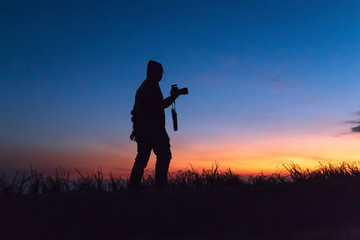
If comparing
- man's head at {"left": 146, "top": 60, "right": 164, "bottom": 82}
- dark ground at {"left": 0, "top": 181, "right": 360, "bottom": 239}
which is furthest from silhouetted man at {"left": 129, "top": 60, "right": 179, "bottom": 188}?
dark ground at {"left": 0, "top": 181, "right": 360, "bottom": 239}

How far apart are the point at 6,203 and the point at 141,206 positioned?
5.72ft

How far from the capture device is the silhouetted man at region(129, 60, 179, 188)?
6.08m

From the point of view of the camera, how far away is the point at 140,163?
19.8ft

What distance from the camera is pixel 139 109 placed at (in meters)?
6.36

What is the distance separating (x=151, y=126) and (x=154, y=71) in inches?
39.3

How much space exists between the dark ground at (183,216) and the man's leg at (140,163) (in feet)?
3.60

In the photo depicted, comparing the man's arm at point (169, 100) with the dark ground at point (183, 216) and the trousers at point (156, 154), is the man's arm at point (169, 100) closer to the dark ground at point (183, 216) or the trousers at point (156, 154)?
the trousers at point (156, 154)

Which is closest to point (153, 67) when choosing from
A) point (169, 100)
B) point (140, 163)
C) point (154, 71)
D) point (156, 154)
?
point (154, 71)

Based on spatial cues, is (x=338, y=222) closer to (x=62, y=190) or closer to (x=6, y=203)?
(x=6, y=203)

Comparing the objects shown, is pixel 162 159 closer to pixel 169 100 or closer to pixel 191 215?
pixel 169 100

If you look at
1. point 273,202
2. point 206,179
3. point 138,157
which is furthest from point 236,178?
point 273,202

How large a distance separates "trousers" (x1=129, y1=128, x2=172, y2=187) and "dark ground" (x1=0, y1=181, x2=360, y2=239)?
43.8 inches

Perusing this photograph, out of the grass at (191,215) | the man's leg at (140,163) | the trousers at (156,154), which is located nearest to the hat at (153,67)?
the trousers at (156,154)

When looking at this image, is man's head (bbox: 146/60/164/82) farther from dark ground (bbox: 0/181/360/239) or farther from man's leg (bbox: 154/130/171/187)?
dark ground (bbox: 0/181/360/239)
